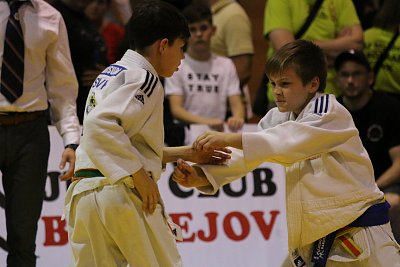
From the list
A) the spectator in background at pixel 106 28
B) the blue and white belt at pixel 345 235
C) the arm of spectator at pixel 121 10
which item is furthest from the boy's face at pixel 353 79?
the blue and white belt at pixel 345 235

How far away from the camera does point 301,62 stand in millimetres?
3979

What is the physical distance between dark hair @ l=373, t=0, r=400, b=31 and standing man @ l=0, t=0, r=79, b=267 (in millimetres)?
3448

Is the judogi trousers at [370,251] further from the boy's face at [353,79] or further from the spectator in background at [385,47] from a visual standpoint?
the spectator in background at [385,47]

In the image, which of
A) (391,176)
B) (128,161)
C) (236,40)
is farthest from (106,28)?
(128,161)

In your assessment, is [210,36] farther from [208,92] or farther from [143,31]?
[143,31]

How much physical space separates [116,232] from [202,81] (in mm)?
3245

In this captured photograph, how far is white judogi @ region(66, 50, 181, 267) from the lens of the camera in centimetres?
352

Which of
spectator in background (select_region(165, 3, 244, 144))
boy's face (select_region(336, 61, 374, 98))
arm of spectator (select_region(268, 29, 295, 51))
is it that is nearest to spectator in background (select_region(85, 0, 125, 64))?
spectator in background (select_region(165, 3, 244, 144))

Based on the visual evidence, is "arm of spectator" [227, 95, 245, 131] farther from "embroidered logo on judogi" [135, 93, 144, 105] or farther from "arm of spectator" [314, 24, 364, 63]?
"embroidered logo on judogi" [135, 93, 144, 105]

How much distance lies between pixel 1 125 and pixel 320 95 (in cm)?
177

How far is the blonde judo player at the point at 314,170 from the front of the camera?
383 centimetres

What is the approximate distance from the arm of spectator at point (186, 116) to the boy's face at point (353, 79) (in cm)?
107

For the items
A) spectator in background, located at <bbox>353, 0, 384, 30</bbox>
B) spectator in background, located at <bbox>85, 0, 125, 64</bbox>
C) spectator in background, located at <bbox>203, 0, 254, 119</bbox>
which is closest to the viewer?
spectator in background, located at <bbox>85, 0, 125, 64</bbox>

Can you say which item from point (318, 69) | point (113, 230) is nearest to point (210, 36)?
point (318, 69)
